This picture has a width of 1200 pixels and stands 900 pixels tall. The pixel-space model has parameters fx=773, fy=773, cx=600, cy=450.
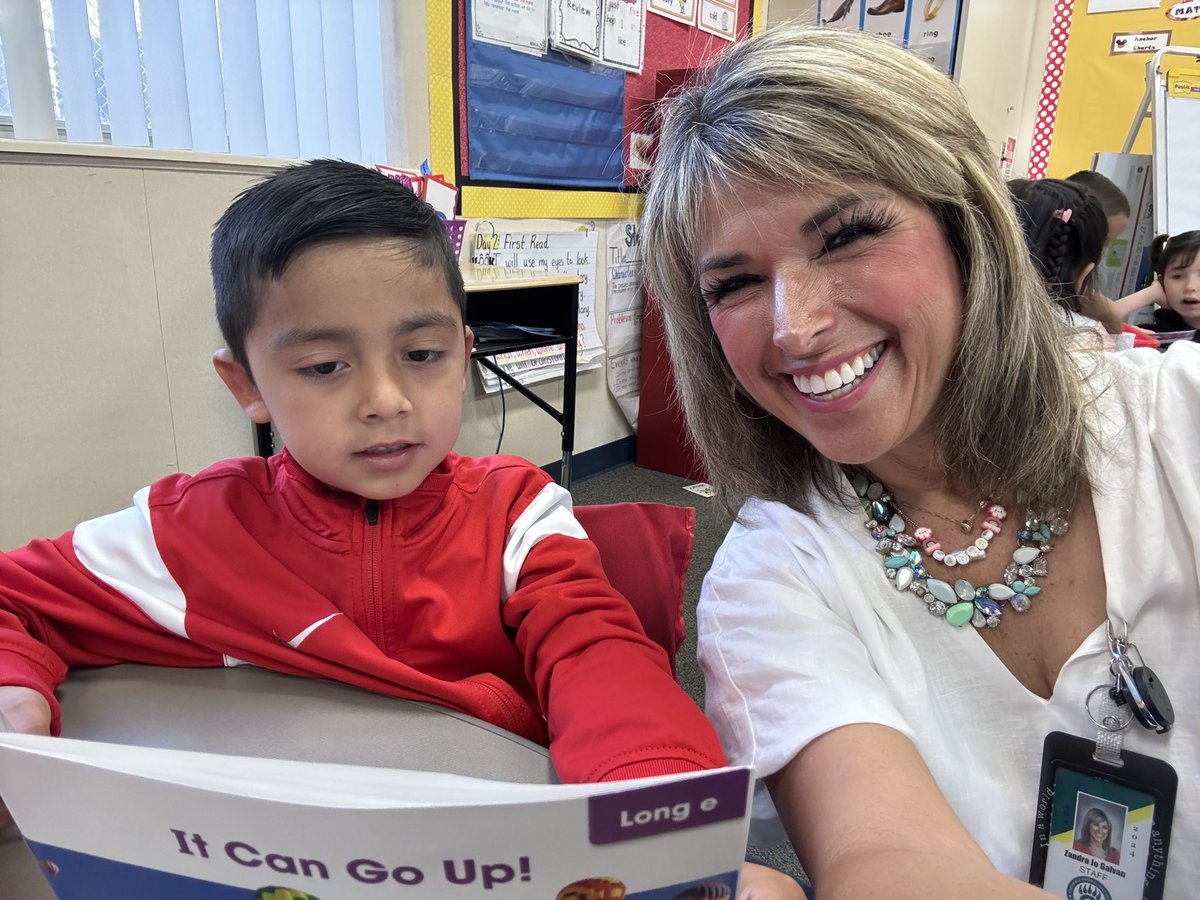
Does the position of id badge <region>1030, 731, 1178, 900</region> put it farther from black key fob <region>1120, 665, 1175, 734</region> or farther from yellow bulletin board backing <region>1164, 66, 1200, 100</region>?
yellow bulletin board backing <region>1164, 66, 1200, 100</region>

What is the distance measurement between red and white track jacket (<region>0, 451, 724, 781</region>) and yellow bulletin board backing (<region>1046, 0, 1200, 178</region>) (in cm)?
497

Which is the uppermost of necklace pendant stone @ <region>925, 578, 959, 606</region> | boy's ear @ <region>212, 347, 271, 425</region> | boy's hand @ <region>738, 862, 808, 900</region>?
boy's ear @ <region>212, 347, 271, 425</region>

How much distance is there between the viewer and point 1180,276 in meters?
2.81

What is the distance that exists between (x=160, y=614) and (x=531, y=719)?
1.17ft

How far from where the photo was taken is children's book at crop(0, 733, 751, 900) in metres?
0.30

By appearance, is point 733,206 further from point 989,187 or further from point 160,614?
point 160,614

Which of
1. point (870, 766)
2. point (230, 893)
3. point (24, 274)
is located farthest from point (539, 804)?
point (24, 274)

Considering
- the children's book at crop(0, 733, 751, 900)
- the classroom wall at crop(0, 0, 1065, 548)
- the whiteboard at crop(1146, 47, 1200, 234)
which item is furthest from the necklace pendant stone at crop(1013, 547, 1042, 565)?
the whiteboard at crop(1146, 47, 1200, 234)

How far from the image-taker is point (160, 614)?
0.71m

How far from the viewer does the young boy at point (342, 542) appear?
702 millimetres

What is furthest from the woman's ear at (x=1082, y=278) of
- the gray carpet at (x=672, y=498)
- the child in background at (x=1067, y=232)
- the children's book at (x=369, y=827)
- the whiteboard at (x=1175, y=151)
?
the children's book at (x=369, y=827)

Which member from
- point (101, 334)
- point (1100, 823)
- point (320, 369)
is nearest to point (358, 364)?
point (320, 369)

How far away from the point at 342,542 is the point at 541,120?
2.28 meters

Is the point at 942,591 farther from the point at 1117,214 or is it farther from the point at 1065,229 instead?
the point at 1117,214
